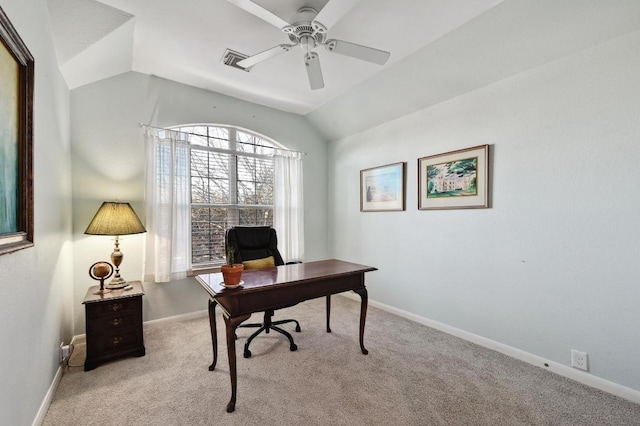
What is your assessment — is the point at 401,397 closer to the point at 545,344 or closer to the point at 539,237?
the point at 545,344

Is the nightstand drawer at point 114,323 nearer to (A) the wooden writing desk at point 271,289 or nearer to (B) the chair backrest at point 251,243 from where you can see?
(A) the wooden writing desk at point 271,289

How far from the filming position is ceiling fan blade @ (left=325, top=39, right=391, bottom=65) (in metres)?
1.93

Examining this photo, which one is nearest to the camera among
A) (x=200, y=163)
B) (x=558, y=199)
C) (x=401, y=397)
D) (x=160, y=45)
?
(x=401, y=397)

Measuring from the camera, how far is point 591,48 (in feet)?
6.52

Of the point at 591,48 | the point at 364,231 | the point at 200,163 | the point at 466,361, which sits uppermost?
the point at 591,48

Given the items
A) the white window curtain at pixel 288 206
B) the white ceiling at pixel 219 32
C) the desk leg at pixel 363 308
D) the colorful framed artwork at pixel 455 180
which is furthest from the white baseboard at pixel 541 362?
the white ceiling at pixel 219 32

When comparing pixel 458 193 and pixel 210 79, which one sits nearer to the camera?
pixel 458 193

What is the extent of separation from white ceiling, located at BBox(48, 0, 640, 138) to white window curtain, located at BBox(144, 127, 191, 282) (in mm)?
783

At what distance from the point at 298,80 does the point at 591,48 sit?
2.53 metres

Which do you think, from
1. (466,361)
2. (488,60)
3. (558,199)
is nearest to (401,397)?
(466,361)

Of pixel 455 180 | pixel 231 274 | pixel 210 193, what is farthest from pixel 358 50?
pixel 210 193

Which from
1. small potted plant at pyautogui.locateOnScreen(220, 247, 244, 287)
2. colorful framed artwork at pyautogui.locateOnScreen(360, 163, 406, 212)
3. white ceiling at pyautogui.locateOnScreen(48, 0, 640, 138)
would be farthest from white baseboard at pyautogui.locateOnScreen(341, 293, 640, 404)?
white ceiling at pyautogui.locateOnScreen(48, 0, 640, 138)

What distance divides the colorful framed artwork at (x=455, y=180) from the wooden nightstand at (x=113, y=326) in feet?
10.0

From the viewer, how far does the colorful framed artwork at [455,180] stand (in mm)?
2613
